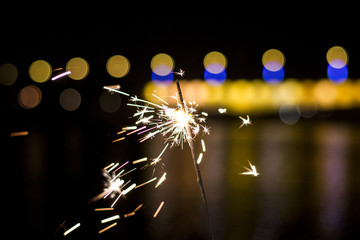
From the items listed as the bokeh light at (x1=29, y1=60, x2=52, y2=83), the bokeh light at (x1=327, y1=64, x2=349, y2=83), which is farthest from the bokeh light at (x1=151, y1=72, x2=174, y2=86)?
the bokeh light at (x1=327, y1=64, x2=349, y2=83)

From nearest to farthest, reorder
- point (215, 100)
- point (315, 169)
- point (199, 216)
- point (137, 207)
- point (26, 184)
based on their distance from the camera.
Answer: point (199, 216), point (137, 207), point (26, 184), point (315, 169), point (215, 100)

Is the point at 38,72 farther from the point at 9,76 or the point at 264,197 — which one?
the point at 264,197

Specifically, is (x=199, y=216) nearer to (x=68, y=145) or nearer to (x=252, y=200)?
(x=252, y=200)

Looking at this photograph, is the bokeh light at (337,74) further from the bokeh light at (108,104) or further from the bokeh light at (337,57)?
the bokeh light at (108,104)

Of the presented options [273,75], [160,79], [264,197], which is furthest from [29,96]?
[264,197]

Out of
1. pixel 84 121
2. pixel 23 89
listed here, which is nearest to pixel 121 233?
pixel 84 121
